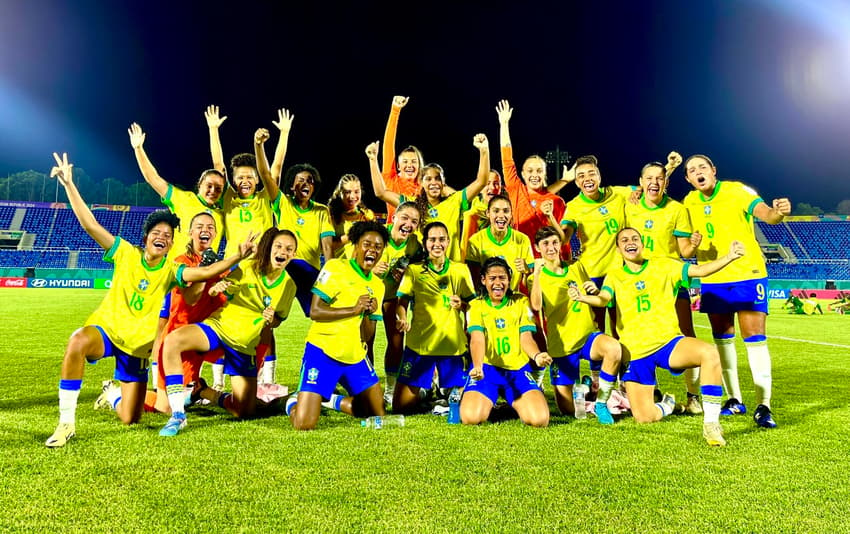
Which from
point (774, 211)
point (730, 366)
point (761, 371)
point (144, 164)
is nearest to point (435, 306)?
point (730, 366)

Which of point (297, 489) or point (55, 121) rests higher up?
point (55, 121)

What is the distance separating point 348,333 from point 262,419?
994 millimetres

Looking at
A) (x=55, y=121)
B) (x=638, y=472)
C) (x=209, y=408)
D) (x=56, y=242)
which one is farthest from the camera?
(x=55, y=121)

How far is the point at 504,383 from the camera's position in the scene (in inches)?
174

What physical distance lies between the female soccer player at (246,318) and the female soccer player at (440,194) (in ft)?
4.48

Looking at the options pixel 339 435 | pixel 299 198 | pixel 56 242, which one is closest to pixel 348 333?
pixel 339 435

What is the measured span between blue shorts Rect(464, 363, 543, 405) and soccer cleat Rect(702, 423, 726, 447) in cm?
121

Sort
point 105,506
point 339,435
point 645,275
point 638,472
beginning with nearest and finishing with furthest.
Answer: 1. point 105,506
2. point 638,472
3. point 339,435
4. point 645,275

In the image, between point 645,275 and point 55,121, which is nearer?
point 645,275

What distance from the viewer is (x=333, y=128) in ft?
205

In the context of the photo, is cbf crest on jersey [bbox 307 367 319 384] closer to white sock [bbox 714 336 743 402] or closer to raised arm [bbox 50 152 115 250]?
raised arm [bbox 50 152 115 250]

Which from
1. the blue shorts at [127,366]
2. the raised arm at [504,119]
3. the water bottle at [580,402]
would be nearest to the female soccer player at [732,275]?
the water bottle at [580,402]

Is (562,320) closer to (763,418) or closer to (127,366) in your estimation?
(763,418)

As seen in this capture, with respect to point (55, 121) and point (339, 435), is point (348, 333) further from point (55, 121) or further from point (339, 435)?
point (55, 121)
